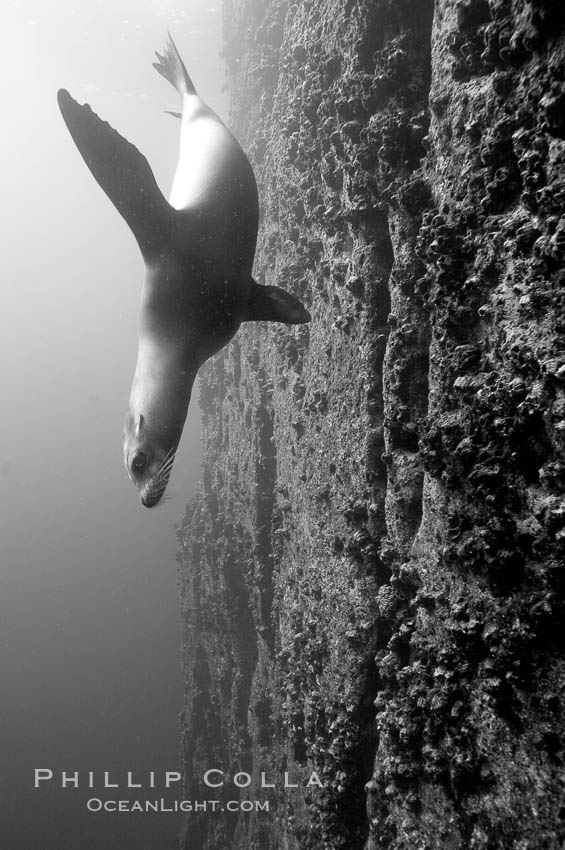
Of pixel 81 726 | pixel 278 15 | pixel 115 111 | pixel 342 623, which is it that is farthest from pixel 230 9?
pixel 81 726

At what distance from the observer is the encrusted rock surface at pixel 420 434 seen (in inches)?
58.1

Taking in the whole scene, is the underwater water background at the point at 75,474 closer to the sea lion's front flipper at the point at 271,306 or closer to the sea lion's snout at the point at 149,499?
the sea lion's snout at the point at 149,499

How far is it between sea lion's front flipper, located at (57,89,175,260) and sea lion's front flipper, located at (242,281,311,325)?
27.3 inches

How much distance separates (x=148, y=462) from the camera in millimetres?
1541

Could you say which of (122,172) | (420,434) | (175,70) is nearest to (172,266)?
(122,172)

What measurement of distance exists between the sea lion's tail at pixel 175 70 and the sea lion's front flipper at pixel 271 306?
2012 mm

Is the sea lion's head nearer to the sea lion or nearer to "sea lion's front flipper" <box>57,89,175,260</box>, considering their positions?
the sea lion

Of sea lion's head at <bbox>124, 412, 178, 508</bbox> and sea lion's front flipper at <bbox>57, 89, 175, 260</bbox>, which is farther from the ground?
sea lion's front flipper at <bbox>57, 89, 175, 260</bbox>

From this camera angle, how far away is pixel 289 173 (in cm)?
513

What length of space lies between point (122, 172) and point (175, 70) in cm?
288

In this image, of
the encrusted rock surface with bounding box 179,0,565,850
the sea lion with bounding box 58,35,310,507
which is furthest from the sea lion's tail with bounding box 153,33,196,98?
the sea lion with bounding box 58,35,310,507

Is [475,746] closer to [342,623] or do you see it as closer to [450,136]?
[342,623]

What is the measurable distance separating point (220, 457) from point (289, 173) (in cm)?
505

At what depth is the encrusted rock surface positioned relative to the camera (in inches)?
58.1
